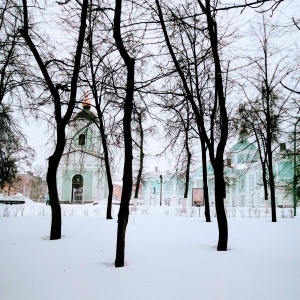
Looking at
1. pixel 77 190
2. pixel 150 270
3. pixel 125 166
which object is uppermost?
pixel 125 166

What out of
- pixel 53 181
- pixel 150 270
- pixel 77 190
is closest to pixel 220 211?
pixel 150 270

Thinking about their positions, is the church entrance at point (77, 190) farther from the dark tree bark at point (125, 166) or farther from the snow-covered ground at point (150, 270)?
the dark tree bark at point (125, 166)

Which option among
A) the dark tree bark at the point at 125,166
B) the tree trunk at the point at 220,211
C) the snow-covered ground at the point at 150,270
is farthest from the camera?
the tree trunk at the point at 220,211

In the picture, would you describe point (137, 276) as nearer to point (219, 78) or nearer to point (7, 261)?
point (7, 261)

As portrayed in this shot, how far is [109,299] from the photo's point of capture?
10.1ft

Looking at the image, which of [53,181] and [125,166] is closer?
[125,166]

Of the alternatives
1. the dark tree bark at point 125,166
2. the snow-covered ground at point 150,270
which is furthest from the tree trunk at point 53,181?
the dark tree bark at point 125,166

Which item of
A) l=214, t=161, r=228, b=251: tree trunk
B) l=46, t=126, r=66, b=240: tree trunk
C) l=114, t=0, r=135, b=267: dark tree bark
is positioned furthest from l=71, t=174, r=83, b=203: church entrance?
l=114, t=0, r=135, b=267: dark tree bark

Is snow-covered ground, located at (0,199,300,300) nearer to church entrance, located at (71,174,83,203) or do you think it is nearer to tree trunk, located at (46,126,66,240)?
tree trunk, located at (46,126,66,240)

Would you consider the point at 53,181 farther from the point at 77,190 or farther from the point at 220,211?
the point at 77,190

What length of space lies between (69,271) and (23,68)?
8.80 meters

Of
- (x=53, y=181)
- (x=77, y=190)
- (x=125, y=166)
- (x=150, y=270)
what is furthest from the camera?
(x=77, y=190)

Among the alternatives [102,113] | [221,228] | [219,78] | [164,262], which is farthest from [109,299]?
[102,113]

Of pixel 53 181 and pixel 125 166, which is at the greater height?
pixel 125 166
